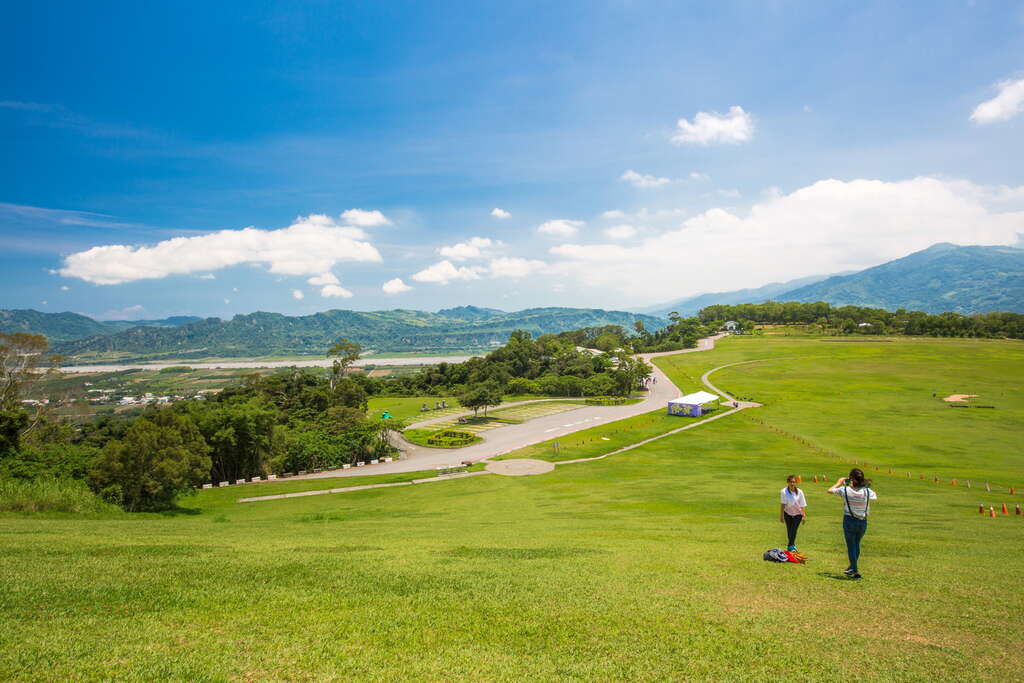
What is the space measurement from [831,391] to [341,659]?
3835 inches

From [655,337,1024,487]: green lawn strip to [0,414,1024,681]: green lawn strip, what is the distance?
29.7 metres

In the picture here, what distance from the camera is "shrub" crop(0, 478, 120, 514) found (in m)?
23.4

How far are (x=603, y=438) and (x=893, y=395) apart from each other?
184 feet

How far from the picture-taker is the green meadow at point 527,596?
7.12 meters

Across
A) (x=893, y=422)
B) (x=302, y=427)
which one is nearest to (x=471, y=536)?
(x=302, y=427)

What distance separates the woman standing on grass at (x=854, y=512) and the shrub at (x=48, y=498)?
3409 cm

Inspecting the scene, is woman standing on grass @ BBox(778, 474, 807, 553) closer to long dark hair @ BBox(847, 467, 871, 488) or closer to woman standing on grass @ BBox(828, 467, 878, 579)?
woman standing on grass @ BBox(828, 467, 878, 579)

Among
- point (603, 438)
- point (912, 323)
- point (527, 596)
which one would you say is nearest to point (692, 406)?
point (603, 438)

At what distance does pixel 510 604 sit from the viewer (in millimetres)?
9680

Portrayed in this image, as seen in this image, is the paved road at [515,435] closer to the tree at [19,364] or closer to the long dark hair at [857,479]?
the tree at [19,364]

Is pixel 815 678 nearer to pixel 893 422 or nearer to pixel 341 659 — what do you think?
pixel 341 659

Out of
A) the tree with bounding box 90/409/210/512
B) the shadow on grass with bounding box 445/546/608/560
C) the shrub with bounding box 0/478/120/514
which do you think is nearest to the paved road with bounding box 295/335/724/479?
the tree with bounding box 90/409/210/512

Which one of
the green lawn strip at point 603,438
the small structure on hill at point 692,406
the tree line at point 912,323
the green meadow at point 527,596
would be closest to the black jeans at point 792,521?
the green meadow at point 527,596

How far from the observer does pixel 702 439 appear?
5562cm
